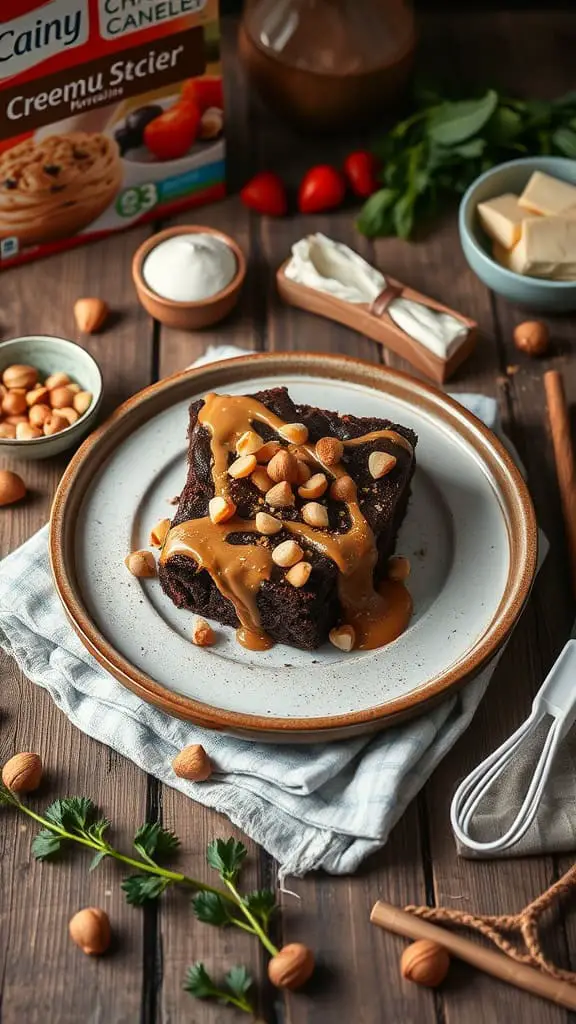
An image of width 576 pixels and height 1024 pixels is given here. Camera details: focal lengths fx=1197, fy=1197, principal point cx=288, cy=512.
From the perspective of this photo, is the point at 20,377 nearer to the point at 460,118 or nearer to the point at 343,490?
the point at 343,490

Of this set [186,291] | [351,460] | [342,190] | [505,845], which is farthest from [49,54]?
[505,845]

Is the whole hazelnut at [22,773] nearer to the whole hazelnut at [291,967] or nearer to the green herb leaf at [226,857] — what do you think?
the green herb leaf at [226,857]

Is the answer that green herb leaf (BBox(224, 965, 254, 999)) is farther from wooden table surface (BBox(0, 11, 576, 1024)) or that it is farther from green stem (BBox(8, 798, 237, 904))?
green stem (BBox(8, 798, 237, 904))

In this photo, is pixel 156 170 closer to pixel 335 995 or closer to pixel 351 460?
pixel 351 460

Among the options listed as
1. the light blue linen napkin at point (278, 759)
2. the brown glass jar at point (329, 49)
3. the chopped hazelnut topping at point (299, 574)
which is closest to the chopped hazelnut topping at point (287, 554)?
the chopped hazelnut topping at point (299, 574)

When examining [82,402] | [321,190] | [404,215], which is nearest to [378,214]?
[404,215]
